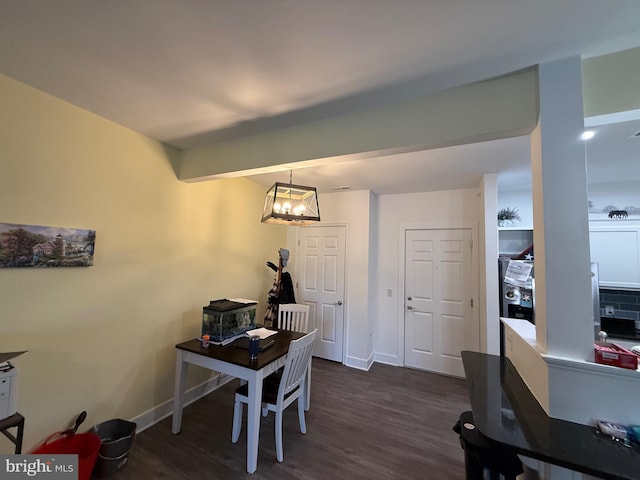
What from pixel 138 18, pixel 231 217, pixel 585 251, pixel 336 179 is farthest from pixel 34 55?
pixel 585 251

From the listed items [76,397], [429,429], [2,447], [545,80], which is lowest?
[429,429]

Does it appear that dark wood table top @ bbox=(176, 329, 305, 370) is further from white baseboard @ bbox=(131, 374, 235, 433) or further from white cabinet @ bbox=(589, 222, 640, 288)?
white cabinet @ bbox=(589, 222, 640, 288)

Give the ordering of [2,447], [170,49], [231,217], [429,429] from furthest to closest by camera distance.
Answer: [231,217] → [429,429] → [2,447] → [170,49]

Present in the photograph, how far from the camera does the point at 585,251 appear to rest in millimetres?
1177

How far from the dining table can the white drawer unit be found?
3.10 feet

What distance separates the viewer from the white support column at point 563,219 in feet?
3.86

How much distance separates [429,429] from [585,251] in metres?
2.02

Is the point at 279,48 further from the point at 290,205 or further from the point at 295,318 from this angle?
the point at 295,318

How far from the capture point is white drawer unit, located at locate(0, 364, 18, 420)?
4.33 ft

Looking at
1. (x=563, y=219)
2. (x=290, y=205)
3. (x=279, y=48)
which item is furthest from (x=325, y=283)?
(x=279, y=48)

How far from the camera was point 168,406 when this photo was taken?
240 cm

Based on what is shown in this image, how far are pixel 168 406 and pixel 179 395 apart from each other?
429 mm

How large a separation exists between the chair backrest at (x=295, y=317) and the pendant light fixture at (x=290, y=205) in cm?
127

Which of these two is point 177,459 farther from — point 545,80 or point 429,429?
point 545,80
